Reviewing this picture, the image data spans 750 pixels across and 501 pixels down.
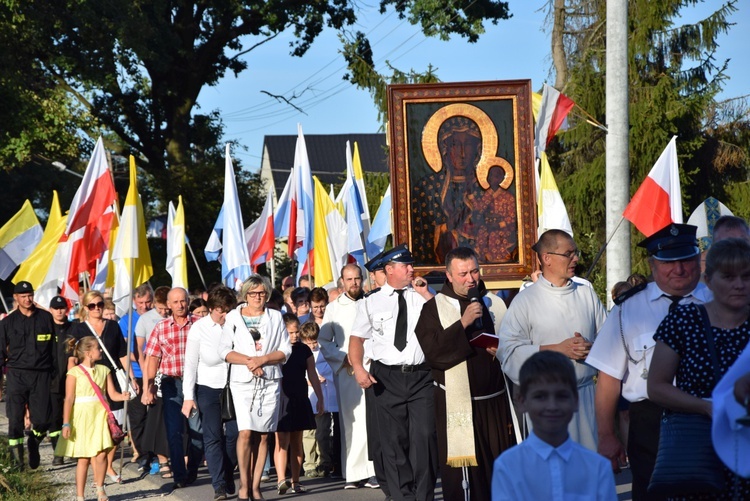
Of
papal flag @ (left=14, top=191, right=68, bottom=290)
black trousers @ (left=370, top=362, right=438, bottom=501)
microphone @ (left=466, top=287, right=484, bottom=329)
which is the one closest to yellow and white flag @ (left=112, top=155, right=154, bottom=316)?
papal flag @ (left=14, top=191, right=68, bottom=290)

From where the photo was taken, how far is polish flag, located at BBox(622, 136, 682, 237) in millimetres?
12406

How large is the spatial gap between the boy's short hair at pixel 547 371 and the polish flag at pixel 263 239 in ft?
51.3

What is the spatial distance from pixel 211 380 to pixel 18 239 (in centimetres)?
939

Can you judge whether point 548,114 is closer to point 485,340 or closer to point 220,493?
point 220,493

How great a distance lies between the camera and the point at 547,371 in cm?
436

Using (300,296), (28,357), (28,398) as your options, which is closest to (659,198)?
(300,296)

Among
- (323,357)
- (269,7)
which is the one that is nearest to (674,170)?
(323,357)

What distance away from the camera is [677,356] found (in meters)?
4.94

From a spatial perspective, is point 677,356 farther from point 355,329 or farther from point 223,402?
point 223,402

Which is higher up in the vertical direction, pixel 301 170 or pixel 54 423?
pixel 301 170

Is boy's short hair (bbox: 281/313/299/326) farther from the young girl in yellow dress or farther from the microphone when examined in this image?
the microphone

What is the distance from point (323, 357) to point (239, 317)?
2219 millimetres

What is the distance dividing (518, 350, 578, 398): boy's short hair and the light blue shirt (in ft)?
0.69

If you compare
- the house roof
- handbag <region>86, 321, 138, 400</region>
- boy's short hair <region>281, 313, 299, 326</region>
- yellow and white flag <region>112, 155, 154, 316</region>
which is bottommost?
handbag <region>86, 321, 138, 400</region>
